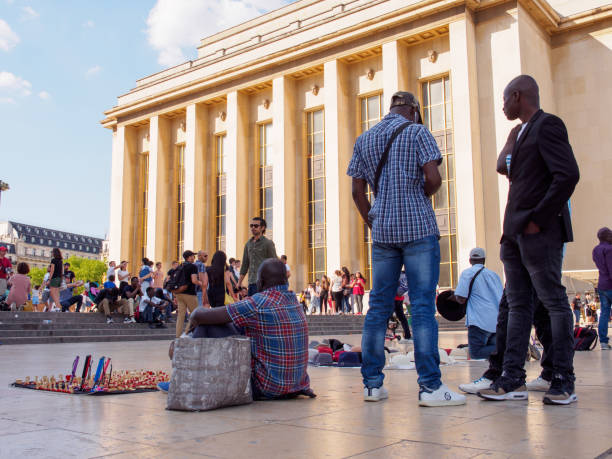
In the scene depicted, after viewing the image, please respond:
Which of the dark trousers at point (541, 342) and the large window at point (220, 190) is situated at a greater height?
the large window at point (220, 190)

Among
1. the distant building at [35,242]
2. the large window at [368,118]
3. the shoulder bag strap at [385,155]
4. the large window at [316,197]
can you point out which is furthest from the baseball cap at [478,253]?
the distant building at [35,242]

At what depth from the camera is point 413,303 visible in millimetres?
4324

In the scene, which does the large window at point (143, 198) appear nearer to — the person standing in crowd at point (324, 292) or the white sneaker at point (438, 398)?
the person standing in crowd at point (324, 292)

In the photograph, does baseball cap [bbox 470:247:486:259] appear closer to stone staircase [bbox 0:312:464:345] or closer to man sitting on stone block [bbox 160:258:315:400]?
man sitting on stone block [bbox 160:258:315:400]

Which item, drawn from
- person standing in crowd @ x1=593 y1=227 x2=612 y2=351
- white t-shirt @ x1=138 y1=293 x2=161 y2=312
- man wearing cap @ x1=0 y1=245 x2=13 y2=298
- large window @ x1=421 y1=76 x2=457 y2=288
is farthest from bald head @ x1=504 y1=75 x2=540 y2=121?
large window @ x1=421 y1=76 x2=457 y2=288

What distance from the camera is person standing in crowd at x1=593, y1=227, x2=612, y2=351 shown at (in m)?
9.45

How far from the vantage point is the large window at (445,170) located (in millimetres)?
28344

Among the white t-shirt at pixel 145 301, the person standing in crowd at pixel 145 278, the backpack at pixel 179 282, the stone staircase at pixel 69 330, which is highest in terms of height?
the person standing in crowd at pixel 145 278

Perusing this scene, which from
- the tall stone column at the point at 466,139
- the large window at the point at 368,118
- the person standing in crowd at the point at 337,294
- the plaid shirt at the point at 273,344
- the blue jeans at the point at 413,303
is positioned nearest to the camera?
the blue jeans at the point at 413,303

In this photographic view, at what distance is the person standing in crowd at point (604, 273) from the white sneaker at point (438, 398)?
256 inches

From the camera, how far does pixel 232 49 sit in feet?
137

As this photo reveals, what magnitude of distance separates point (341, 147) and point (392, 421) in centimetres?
2804

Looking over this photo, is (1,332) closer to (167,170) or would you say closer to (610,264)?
(610,264)

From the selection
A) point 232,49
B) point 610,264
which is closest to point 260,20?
point 232,49
